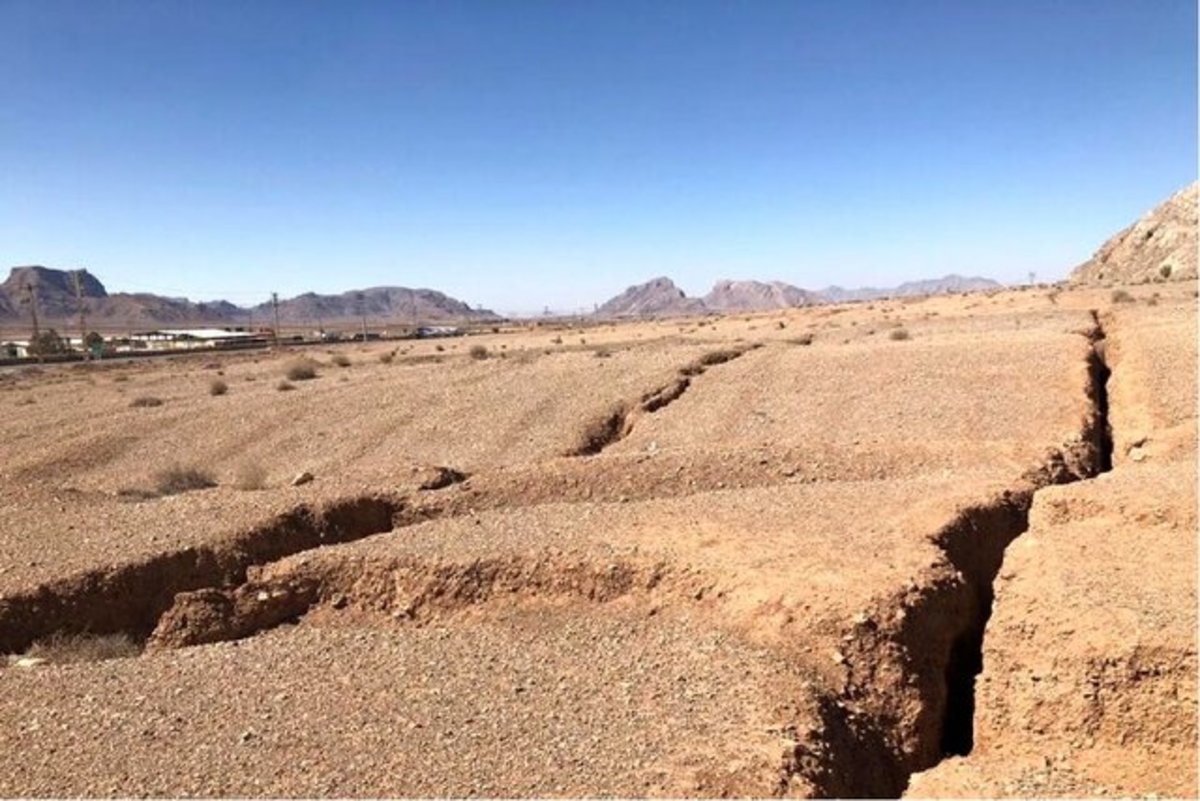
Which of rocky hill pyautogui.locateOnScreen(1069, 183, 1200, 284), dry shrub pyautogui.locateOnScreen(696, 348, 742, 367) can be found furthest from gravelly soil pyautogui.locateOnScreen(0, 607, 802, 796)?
rocky hill pyautogui.locateOnScreen(1069, 183, 1200, 284)

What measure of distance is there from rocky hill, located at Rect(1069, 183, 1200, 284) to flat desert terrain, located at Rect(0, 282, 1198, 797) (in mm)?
55739

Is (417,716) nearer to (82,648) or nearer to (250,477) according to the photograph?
(82,648)

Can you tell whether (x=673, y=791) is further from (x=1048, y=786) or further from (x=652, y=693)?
(x=1048, y=786)

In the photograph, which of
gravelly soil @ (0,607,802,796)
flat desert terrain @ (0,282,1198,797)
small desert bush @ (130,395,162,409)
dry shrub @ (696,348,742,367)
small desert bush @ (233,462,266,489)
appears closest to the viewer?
gravelly soil @ (0,607,802,796)

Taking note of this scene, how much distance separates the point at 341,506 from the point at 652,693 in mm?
7011

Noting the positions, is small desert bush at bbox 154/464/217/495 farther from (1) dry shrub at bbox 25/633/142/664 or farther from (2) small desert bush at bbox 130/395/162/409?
(2) small desert bush at bbox 130/395/162/409

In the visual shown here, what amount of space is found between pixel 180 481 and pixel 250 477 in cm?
140

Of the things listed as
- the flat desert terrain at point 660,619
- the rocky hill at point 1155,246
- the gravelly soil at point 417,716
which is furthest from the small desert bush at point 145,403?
the rocky hill at point 1155,246

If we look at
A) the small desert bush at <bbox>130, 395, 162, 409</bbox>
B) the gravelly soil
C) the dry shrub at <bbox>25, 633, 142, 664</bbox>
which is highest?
the small desert bush at <bbox>130, 395, 162, 409</bbox>

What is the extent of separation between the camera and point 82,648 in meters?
9.06

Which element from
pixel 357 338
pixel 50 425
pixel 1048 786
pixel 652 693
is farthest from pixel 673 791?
pixel 357 338

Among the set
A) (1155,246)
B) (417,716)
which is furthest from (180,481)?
(1155,246)

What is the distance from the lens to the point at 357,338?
316 feet

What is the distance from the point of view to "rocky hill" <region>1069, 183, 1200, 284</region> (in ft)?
214
